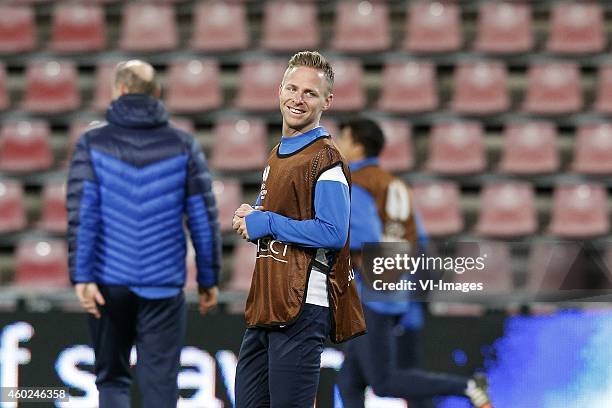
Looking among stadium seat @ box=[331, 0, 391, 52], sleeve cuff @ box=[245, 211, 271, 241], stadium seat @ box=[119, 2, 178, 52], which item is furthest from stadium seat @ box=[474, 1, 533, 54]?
sleeve cuff @ box=[245, 211, 271, 241]

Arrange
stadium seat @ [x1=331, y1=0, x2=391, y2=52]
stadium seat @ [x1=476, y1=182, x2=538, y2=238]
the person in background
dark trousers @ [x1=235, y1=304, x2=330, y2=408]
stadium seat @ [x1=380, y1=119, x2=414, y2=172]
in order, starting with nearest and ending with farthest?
dark trousers @ [x1=235, y1=304, x2=330, y2=408], the person in background, stadium seat @ [x1=476, y1=182, x2=538, y2=238], stadium seat @ [x1=380, y1=119, x2=414, y2=172], stadium seat @ [x1=331, y1=0, x2=391, y2=52]

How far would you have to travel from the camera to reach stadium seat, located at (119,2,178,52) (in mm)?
7520

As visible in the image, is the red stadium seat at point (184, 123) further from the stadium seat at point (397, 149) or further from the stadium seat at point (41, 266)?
the stadium seat at point (397, 149)

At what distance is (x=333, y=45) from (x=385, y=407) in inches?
138

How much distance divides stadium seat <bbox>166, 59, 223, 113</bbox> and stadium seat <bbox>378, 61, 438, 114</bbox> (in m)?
1.07

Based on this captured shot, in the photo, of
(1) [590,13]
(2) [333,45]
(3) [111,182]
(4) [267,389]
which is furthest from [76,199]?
(1) [590,13]

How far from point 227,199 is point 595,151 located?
7.46 feet

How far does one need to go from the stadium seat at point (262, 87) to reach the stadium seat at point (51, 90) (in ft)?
3.60

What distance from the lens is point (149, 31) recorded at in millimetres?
7523

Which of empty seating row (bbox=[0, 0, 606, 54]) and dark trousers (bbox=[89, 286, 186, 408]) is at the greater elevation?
empty seating row (bbox=[0, 0, 606, 54])

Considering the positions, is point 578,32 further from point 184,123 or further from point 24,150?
point 24,150

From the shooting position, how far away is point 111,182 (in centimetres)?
409

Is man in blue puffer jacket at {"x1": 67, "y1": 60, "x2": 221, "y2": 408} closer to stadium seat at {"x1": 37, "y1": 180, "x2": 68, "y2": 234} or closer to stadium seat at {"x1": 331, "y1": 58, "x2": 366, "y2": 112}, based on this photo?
stadium seat at {"x1": 37, "y1": 180, "x2": 68, "y2": 234}

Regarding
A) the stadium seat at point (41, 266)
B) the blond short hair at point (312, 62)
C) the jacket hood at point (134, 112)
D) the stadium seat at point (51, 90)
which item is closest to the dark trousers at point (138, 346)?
the jacket hood at point (134, 112)
